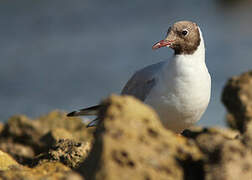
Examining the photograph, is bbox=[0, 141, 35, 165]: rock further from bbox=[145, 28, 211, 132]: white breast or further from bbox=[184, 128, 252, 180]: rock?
bbox=[184, 128, 252, 180]: rock

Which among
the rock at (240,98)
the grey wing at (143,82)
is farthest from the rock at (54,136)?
the rock at (240,98)

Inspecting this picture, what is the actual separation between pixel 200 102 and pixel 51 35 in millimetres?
15139

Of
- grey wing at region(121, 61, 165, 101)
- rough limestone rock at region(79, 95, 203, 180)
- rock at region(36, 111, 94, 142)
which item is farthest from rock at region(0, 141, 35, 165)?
rough limestone rock at region(79, 95, 203, 180)

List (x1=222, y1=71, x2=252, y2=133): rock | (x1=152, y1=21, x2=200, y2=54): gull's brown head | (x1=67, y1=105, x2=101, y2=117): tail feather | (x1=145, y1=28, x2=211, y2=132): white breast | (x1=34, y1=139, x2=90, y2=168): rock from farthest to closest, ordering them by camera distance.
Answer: (x1=67, y1=105, x2=101, y2=117): tail feather
(x1=152, y1=21, x2=200, y2=54): gull's brown head
(x1=145, y1=28, x2=211, y2=132): white breast
(x1=34, y1=139, x2=90, y2=168): rock
(x1=222, y1=71, x2=252, y2=133): rock

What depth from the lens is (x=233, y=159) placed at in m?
4.09

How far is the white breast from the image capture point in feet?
21.6

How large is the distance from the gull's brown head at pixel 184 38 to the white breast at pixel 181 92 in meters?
0.12

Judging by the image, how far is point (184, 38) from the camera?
22.8ft

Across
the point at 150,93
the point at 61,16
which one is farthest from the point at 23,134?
the point at 61,16

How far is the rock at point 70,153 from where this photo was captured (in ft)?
19.8

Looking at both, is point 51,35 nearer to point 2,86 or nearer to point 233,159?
point 2,86

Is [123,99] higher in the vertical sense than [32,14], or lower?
higher

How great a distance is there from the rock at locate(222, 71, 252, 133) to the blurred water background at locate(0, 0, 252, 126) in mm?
7552

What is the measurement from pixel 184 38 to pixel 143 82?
703 millimetres
